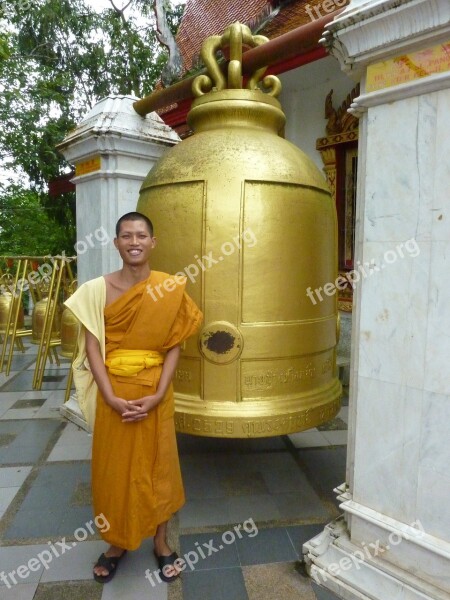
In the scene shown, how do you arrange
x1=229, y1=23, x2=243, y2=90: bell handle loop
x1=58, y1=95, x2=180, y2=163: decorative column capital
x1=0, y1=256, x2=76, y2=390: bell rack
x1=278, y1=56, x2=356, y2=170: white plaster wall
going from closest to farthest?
x1=229, y1=23, x2=243, y2=90: bell handle loop, x1=58, y1=95, x2=180, y2=163: decorative column capital, x1=0, y1=256, x2=76, y2=390: bell rack, x1=278, y1=56, x2=356, y2=170: white plaster wall

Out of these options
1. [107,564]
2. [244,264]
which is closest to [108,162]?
[244,264]

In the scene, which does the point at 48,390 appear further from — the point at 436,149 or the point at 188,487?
the point at 436,149

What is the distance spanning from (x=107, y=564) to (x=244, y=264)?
1.50 meters

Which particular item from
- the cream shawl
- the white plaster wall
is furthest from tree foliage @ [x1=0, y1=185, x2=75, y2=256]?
the cream shawl

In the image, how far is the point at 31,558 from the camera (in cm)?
213

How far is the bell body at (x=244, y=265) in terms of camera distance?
189cm

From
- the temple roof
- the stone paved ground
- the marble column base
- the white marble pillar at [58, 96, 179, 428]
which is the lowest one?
the stone paved ground

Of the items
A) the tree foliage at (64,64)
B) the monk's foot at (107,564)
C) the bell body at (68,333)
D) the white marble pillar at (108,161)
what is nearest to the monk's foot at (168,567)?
the monk's foot at (107,564)

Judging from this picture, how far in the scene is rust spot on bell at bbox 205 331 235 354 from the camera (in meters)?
1.92

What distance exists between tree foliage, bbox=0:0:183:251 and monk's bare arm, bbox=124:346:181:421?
793 cm

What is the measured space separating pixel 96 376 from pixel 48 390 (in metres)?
3.45

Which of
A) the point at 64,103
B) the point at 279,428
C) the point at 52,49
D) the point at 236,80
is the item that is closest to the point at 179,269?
the point at 279,428

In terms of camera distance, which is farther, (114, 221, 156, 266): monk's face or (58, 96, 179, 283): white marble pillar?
(58, 96, 179, 283): white marble pillar

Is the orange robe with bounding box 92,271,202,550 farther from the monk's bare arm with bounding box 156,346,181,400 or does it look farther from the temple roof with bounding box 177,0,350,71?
the temple roof with bounding box 177,0,350,71
